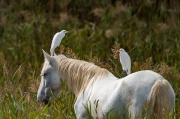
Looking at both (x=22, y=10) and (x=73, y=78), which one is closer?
(x=73, y=78)

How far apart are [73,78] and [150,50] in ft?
11.8

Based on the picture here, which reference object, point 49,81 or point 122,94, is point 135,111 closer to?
point 122,94

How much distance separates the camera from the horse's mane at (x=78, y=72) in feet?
21.7

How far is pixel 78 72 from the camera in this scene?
6.70 meters

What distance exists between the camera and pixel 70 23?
11.5 metres

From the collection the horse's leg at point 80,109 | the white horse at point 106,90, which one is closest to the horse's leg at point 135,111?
the white horse at point 106,90

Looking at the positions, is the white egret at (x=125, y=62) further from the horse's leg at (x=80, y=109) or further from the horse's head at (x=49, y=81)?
the horse's leg at (x=80, y=109)

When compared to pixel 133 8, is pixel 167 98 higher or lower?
higher

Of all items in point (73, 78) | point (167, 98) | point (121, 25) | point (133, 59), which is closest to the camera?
point (167, 98)

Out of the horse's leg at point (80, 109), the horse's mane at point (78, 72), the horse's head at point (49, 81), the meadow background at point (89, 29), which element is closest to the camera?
the horse's leg at point (80, 109)

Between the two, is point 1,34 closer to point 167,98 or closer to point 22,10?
point 22,10

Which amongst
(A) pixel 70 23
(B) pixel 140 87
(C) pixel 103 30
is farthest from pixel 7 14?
(B) pixel 140 87

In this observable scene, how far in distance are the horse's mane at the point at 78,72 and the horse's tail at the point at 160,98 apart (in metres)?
0.95

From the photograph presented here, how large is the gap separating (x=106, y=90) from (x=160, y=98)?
2.16 feet
